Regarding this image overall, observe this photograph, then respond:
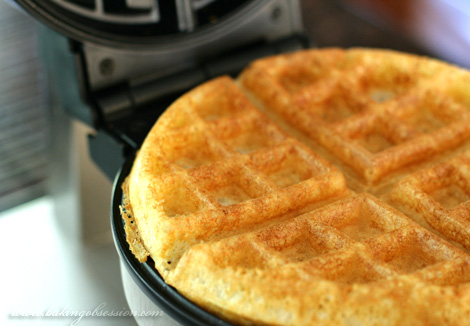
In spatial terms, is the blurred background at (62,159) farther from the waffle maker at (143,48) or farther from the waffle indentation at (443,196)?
the waffle indentation at (443,196)

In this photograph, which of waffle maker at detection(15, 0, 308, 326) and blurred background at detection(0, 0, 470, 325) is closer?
waffle maker at detection(15, 0, 308, 326)

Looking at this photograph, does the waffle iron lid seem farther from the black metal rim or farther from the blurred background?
the black metal rim

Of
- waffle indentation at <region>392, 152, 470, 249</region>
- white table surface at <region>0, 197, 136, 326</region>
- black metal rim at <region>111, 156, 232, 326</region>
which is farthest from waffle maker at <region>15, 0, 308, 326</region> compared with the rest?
waffle indentation at <region>392, 152, 470, 249</region>

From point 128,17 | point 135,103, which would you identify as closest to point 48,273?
point 135,103

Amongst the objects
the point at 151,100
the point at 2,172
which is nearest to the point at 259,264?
the point at 151,100

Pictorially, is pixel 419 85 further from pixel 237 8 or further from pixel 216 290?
pixel 216 290

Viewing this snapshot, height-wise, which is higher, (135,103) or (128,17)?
(128,17)

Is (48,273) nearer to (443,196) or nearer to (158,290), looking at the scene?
(158,290)
